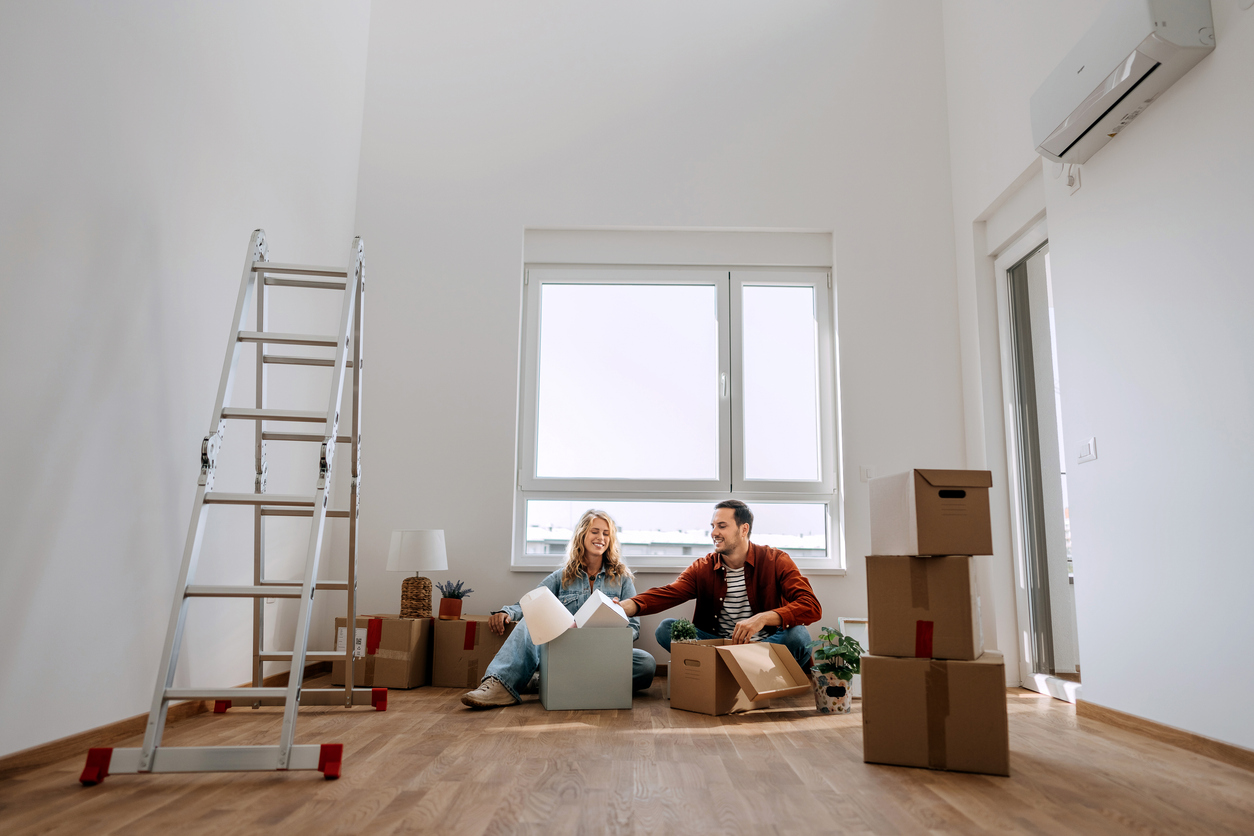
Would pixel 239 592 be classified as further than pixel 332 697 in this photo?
No

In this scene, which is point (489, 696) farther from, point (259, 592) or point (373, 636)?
point (259, 592)

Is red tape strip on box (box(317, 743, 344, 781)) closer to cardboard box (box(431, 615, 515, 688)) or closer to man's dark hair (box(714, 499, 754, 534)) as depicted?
cardboard box (box(431, 615, 515, 688))

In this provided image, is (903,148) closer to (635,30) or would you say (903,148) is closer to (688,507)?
(635,30)

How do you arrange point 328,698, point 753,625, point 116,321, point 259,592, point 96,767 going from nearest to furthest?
point 96,767 < point 259,592 < point 116,321 < point 328,698 < point 753,625

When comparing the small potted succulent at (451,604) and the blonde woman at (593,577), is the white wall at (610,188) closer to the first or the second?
the small potted succulent at (451,604)

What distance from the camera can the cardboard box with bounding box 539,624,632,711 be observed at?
303cm

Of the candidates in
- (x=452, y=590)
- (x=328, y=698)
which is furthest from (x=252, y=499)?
(x=452, y=590)

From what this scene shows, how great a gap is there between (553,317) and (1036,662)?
2.92 m

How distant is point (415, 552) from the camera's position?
3.66 m

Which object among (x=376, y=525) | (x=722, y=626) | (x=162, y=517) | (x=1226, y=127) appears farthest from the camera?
(x=376, y=525)

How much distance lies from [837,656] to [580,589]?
1144mm

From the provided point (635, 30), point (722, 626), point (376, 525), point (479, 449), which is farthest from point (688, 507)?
point (635, 30)

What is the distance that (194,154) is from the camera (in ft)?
9.18

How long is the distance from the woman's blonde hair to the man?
19cm
